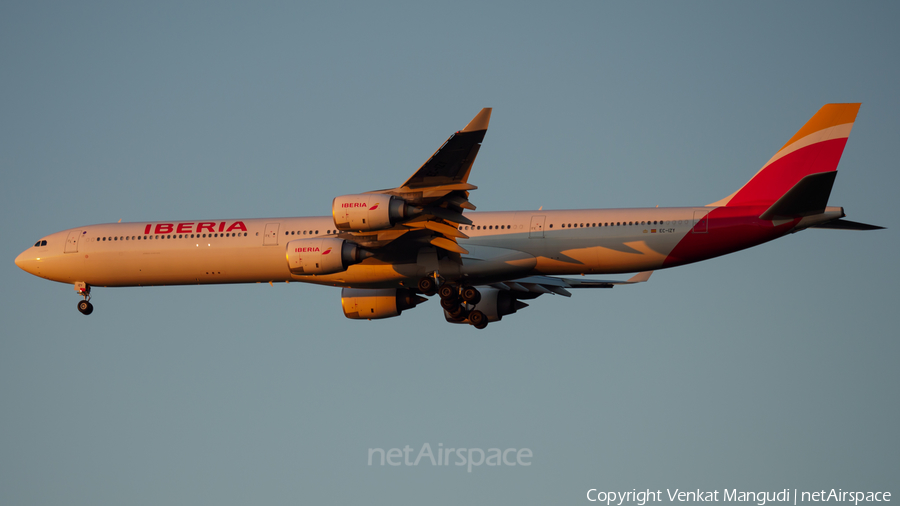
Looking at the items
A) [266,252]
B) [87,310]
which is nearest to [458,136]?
[266,252]

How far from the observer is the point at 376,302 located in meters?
31.6

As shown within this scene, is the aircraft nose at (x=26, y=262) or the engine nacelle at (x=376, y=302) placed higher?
the aircraft nose at (x=26, y=262)

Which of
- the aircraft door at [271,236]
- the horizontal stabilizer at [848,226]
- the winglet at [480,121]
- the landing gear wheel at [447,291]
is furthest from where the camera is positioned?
the aircraft door at [271,236]

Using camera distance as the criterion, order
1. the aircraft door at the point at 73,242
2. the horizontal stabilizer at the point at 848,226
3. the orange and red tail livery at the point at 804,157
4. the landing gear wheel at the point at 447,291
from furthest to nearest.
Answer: the aircraft door at the point at 73,242 < the landing gear wheel at the point at 447,291 < the orange and red tail livery at the point at 804,157 < the horizontal stabilizer at the point at 848,226

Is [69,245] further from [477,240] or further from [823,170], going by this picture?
[823,170]

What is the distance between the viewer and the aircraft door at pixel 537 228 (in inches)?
1115

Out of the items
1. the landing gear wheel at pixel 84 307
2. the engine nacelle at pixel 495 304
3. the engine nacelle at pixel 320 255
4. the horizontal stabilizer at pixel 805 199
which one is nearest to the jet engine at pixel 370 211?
the engine nacelle at pixel 320 255

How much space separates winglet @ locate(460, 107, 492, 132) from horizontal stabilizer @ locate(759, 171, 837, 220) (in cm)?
878

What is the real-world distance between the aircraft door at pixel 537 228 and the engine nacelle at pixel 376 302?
538 centimetres

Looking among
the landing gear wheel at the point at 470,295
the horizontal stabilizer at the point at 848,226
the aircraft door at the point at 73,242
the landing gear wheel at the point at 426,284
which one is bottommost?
the landing gear wheel at the point at 470,295

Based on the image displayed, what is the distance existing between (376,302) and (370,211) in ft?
24.8

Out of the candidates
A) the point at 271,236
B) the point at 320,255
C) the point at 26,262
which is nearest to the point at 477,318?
the point at 320,255

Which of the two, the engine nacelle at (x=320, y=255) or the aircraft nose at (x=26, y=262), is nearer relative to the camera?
the engine nacelle at (x=320, y=255)

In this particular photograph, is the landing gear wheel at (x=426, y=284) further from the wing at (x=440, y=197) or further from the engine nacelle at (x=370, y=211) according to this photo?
the engine nacelle at (x=370, y=211)
